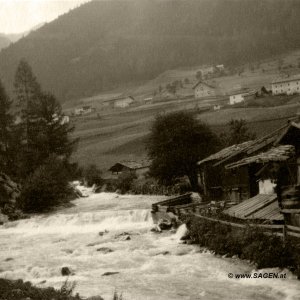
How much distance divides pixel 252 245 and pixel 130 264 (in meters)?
6.36

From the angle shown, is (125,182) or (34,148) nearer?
(125,182)

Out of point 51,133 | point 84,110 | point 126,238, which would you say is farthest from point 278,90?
point 126,238

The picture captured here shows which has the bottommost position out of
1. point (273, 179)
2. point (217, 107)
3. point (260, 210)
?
point (260, 210)

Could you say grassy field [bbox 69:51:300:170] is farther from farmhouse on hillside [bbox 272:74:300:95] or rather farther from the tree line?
the tree line

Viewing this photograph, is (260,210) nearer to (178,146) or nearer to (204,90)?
(178,146)

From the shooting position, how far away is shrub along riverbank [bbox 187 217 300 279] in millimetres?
18812

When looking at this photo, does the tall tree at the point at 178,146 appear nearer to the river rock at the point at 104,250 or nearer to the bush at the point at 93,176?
the bush at the point at 93,176

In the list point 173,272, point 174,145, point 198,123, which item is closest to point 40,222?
point 174,145

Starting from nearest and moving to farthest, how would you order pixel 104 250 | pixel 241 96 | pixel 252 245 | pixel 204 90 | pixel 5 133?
pixel 252 245
pixel 104 250
pixel 5 133
pixel 241 96
pixel 204 90

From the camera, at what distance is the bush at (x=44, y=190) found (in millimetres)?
52812

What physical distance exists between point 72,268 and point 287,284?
10693mm

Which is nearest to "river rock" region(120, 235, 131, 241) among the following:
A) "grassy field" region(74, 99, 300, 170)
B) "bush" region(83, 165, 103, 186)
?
"bush" region(83, 165, 103, 186)

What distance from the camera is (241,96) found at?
115500 mm

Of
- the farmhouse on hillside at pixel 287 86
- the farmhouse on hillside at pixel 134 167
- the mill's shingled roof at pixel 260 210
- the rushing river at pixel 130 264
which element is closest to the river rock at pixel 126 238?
the rushing river at pixel 130 264
